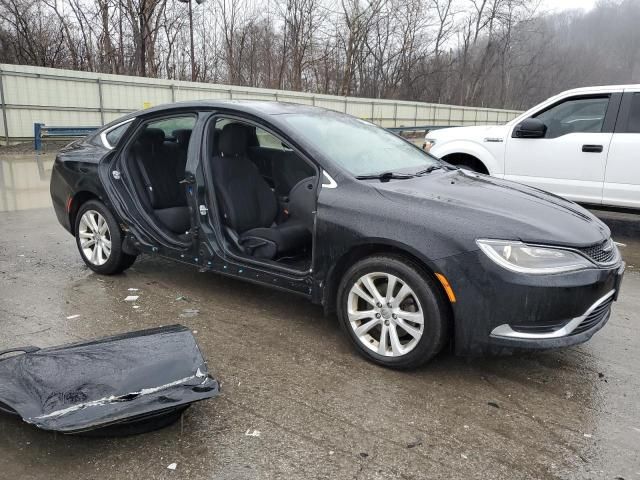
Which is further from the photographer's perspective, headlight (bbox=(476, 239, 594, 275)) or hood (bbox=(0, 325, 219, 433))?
headlight (bbox=(476, 239, 594, 275))

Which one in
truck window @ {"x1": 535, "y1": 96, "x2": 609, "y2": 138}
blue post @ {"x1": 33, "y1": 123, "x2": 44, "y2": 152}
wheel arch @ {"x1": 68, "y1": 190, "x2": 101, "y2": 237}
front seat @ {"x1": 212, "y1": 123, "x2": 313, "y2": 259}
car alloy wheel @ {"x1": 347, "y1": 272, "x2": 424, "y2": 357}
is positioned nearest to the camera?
car alloy wheel @ {"x1": 347, "y1": 272, "x2": 424, "y2": 357}

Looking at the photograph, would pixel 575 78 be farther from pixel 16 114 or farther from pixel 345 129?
pixel 345 129

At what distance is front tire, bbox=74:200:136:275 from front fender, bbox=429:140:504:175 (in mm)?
4619

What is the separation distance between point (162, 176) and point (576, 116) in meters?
5.03

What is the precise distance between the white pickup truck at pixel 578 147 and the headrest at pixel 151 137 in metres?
4.38

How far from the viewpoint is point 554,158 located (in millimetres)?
6691

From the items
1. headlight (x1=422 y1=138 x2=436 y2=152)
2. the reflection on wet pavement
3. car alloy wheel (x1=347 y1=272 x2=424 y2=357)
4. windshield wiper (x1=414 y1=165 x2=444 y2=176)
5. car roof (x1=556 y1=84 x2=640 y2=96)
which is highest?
car roof (x1=556 y1=84 x2=640 y2=96)

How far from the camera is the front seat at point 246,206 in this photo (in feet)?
13.4

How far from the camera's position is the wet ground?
7.82 ft

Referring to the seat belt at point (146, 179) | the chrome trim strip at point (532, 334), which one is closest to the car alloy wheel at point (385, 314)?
the chrome trim strip at point (532, 334)

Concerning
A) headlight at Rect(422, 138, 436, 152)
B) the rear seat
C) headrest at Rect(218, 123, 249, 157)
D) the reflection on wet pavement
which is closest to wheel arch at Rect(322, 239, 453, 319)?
headrest at Rect(218, 123, 249, 157)

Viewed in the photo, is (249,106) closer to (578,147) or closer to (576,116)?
(578,147)

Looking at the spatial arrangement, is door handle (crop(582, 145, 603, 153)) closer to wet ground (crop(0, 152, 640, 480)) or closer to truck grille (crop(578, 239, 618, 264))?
wet ground (crop(0, 152, 640, 480))

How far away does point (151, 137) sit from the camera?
4781 millimetres
